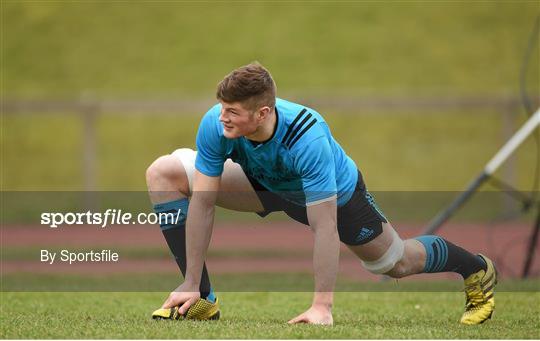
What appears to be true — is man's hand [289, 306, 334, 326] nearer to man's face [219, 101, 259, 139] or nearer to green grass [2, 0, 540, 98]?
man's face [219, 101, 259, 139]

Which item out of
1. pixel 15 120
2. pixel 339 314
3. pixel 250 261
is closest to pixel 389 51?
pixel 15 120

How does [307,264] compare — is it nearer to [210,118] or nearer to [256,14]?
[210,118]

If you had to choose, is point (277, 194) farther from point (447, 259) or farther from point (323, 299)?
point (447, 259)

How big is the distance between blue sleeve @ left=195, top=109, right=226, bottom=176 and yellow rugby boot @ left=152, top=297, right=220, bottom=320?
29.9 inches

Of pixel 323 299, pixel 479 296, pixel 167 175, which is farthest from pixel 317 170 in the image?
pixel 479 296

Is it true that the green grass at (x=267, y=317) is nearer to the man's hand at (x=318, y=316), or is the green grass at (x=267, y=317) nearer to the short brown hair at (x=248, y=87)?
the man's hand at (x=318, y=316)

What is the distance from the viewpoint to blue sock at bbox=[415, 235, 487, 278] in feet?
20.5

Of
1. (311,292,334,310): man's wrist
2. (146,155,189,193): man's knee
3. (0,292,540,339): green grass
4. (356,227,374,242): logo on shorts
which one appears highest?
(146,155,189,193): man's knee

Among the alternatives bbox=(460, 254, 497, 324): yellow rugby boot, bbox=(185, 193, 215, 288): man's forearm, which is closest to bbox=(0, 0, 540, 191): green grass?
bbox=(460, 254, 497, 324): yellow rugby boot

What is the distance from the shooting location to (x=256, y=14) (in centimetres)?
2639

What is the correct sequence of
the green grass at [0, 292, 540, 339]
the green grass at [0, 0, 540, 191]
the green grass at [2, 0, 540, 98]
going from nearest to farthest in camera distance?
the green grass at [0, 292, 540, 339]
the green grass at [0, 0, 540, 191]
the green grass at [2, 0, 540, 98]

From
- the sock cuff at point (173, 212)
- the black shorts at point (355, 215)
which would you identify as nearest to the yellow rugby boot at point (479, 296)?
the black shorts at point (355, 215)

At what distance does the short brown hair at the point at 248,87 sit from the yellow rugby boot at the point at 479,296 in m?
1.84

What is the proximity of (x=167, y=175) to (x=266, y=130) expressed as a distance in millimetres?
815
